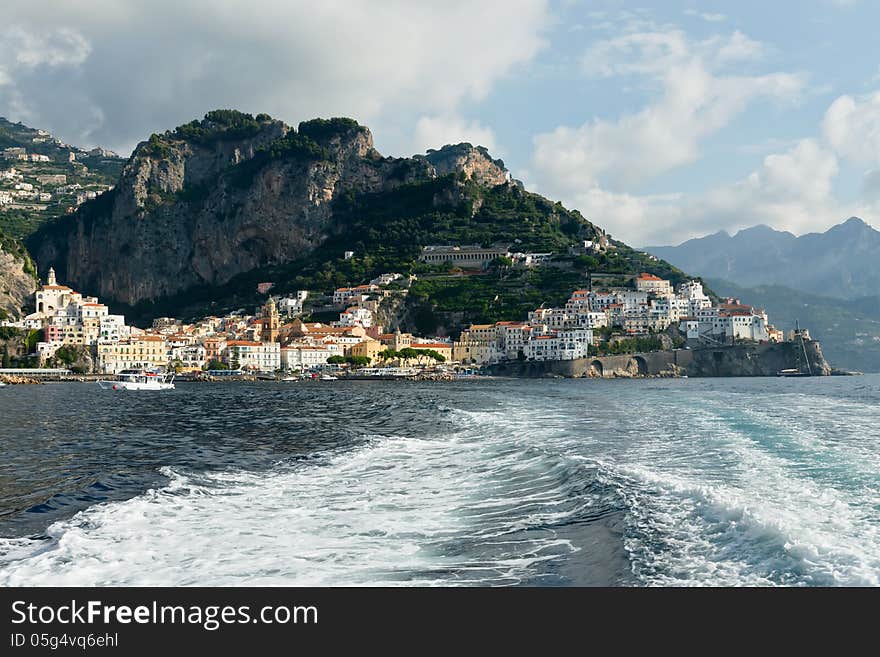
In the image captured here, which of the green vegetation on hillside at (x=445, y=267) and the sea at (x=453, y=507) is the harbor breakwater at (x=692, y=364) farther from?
the sea at (x=453, y=507)

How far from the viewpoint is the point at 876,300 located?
7023 inches

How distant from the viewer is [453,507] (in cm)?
1017

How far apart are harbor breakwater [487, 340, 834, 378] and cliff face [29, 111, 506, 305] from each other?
6567 cm

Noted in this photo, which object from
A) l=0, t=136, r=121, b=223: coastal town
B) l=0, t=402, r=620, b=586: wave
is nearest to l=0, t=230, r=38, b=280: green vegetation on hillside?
l=0, t=136, r=121, b=223: coastal town

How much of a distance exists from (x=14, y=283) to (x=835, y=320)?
15556 cm

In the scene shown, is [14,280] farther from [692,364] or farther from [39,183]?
[39,183]

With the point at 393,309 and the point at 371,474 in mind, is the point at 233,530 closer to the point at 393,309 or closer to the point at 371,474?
the point at 371,474

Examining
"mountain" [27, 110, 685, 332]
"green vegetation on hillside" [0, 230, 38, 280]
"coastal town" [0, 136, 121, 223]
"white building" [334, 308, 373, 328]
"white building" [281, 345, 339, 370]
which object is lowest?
"white building" [281, 345, 339, 370]

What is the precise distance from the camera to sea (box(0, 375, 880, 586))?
686 centimetres

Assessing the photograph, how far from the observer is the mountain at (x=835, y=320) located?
134 m

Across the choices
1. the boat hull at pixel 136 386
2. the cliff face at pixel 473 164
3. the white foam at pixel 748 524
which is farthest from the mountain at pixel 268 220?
the white foam at pixel 748 524

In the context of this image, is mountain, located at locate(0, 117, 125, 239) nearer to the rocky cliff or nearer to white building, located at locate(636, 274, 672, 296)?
the rocky cliff

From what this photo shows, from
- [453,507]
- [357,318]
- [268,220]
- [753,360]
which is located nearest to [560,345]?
[753,360]
